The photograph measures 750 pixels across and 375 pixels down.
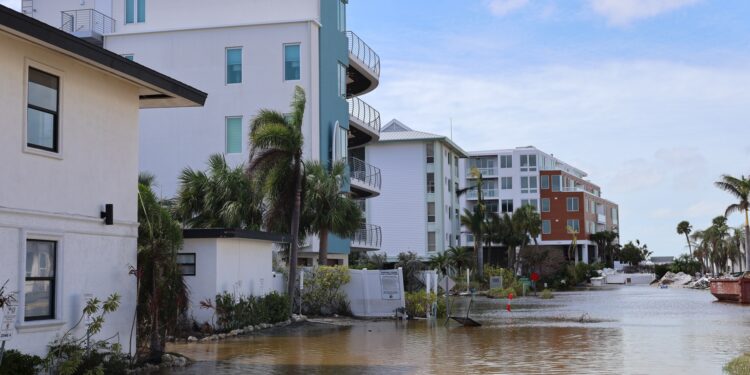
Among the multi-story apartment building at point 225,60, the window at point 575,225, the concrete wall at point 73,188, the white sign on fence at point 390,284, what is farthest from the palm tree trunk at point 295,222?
the window at point 575,225

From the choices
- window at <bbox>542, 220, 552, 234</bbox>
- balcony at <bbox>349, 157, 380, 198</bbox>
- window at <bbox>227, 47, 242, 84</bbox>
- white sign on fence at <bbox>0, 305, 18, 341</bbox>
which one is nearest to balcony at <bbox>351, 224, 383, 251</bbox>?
balcony at <bbox>349, 157, 380, 198</bbox>

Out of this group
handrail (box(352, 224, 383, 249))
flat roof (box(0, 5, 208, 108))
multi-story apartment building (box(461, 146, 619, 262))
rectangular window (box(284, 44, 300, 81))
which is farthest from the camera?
multi-story apartment building (box(461, 146, 619, 262))

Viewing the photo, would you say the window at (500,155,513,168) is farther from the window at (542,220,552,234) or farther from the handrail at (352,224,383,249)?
the handrail at (352,224,383,249)

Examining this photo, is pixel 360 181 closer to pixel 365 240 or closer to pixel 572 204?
pixel 365 240

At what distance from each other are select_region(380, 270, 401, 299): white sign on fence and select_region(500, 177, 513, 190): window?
79.9 meters

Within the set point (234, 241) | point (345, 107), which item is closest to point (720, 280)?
point (345, 107)

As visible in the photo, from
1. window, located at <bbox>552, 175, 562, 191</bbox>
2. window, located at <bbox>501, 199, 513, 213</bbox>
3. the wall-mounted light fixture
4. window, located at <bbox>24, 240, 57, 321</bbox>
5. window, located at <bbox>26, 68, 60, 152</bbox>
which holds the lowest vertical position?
window, located at <bbox>24, 240, 57, 321</bbox>

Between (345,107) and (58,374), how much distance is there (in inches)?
1281

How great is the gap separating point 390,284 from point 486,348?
12.8m

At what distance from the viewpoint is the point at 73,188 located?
16297 mm

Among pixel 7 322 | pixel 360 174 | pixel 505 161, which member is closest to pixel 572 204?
pixel 505 161

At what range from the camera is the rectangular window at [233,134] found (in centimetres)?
4369

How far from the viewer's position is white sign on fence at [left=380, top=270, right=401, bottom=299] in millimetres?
35125

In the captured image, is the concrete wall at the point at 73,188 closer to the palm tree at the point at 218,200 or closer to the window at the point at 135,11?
the palm tree at the point at 218,200
